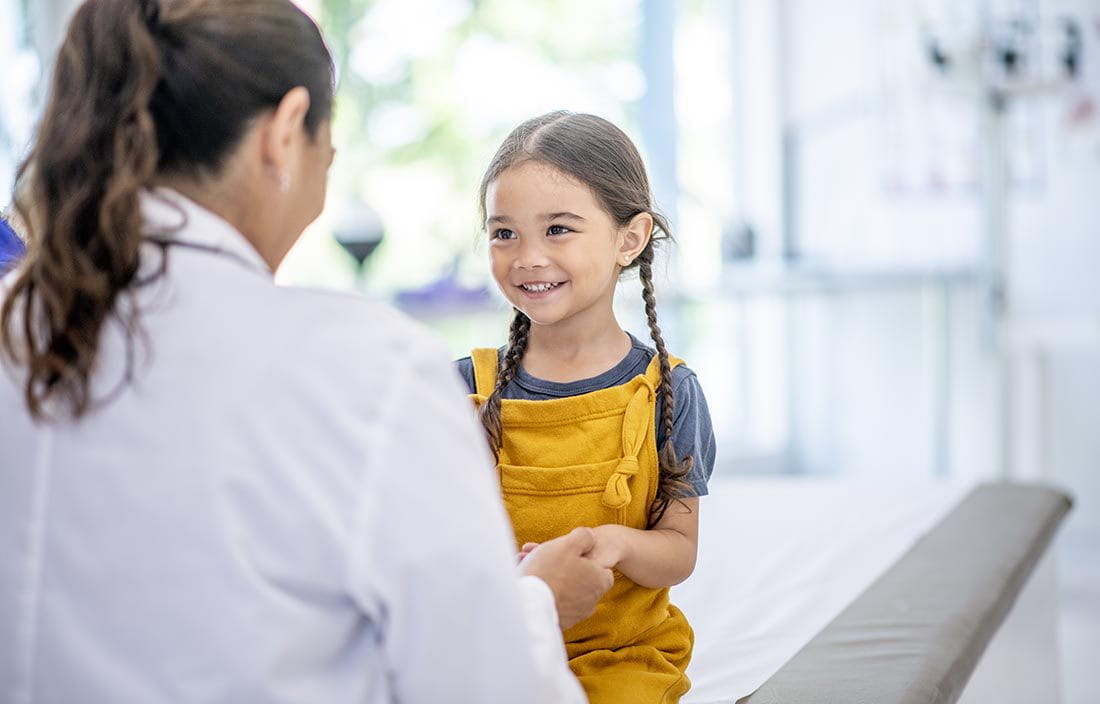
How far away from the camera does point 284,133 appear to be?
87cm

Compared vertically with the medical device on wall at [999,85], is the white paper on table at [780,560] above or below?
below

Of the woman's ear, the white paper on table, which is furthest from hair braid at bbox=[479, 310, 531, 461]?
the woman's ear

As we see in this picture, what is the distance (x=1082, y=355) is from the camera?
13.5ft

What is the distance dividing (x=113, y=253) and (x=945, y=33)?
13.1 feet

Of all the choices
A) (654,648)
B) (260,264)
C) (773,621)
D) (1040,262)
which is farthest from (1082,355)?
(260,264)

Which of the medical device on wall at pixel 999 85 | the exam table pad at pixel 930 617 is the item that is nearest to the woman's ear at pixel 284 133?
the exam table pad at pixel 930 617

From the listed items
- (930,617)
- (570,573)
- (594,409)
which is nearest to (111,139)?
(570,573)

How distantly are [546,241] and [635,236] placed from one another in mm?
123

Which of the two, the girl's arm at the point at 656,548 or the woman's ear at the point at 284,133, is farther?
the girl's arm at the point at 656,548

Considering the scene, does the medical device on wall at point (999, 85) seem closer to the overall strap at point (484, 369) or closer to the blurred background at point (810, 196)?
the blurred background at point (810, 196)

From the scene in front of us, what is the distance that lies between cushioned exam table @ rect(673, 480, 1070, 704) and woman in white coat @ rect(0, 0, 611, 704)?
64 cm

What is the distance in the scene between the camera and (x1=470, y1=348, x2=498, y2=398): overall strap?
1.38 meters

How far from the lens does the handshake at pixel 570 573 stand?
105 cm

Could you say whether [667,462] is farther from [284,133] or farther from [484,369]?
[284,133]
